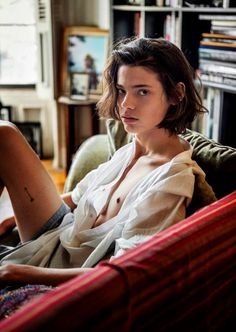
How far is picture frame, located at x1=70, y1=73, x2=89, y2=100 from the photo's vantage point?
3385 millimetres

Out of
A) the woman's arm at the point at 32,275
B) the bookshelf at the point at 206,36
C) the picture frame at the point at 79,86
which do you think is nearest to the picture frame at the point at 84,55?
the picture frame at the point at 79,86

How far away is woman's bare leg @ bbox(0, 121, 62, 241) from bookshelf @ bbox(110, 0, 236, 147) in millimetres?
982

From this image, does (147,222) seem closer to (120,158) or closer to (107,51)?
(120,158)

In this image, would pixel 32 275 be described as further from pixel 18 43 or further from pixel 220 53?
pixel 18 43

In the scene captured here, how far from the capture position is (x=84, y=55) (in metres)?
3.44

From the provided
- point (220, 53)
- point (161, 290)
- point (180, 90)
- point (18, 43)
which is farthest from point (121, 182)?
point (18, 43)

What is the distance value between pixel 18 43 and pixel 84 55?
633mm

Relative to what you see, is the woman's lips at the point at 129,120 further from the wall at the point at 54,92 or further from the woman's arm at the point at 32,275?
the wall at the point at 54,92

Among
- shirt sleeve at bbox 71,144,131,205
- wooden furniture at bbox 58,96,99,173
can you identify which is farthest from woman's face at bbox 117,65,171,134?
wooden furniture at bbox 58,96,99,173

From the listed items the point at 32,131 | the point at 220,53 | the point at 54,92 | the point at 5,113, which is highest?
the point at 220,53

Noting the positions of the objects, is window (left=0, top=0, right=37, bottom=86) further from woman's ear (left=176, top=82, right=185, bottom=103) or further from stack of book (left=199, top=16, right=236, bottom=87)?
woman's ear (left=176, top=82, right=185, bottom=103)

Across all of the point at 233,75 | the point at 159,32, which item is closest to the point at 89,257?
the point at 233,75

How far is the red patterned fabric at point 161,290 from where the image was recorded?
29.9 inches

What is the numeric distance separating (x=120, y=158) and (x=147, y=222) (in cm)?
42
